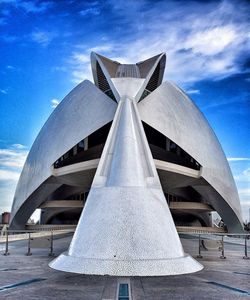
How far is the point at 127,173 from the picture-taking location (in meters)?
7.12

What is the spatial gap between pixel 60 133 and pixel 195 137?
312 inches

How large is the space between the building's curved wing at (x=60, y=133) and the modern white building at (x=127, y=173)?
0.25ft

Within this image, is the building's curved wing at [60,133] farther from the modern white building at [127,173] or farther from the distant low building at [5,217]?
the distant low building at [5,217]

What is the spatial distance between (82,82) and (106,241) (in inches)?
680

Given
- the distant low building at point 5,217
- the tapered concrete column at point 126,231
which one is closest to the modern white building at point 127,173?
the tapered concrete column at point 126,231

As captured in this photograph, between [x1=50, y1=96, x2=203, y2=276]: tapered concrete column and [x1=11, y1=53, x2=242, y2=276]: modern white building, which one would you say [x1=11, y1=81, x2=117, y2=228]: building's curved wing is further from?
[x1=50, y1=96, x2=203, y2=276]: tapered concrete column

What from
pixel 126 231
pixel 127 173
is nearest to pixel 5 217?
pixel 127 173

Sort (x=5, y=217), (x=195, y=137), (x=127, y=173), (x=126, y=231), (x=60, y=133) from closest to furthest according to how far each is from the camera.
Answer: (x=126, y=231) → (x=127, y=173) → (x=195, y=137) → (x=60, y=133) → (x=5, y=217)

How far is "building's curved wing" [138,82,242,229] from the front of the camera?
17312 mm

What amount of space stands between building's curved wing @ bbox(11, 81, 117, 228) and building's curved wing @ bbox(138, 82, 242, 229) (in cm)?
253

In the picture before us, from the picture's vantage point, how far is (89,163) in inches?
664

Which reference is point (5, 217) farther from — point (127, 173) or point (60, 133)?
point (127, 173)

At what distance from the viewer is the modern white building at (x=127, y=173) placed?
5.34 m

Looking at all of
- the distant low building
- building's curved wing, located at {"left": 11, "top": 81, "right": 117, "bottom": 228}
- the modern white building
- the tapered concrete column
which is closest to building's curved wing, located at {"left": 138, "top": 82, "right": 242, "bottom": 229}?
the modern white building
